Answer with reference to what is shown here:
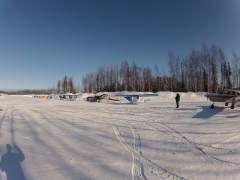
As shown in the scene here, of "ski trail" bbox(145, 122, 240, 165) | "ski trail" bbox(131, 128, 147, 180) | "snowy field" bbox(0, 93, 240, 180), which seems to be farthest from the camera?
"ski trail" bbox(145, 122, 240, 165)

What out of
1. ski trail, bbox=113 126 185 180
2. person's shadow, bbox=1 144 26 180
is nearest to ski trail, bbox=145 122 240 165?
ski trail, bbox=113 126 185 180

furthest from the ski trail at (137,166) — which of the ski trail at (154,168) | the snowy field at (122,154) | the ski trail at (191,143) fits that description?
the ski trail at (191,143)

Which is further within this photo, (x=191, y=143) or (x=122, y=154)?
(x=191, y=143)

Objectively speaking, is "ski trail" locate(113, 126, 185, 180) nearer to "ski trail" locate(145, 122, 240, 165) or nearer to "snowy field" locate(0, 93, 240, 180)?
"snowy field" locate(0, 93, 240, 180)

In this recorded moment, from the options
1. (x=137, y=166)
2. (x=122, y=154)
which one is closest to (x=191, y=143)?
(x=122, y=154)

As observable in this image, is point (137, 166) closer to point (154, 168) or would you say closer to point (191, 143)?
point (154, 168)

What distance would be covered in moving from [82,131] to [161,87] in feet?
226

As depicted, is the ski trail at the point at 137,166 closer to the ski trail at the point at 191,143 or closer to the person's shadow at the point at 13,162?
the ski trail at the point at 191,143

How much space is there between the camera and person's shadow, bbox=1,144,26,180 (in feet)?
17.1

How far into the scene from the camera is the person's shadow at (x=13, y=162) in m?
5.22

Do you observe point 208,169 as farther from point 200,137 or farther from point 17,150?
point 17,150

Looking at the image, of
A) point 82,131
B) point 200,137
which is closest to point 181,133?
point 200,137

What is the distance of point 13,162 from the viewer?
20.0ft

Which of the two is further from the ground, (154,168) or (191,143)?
(191,143)
